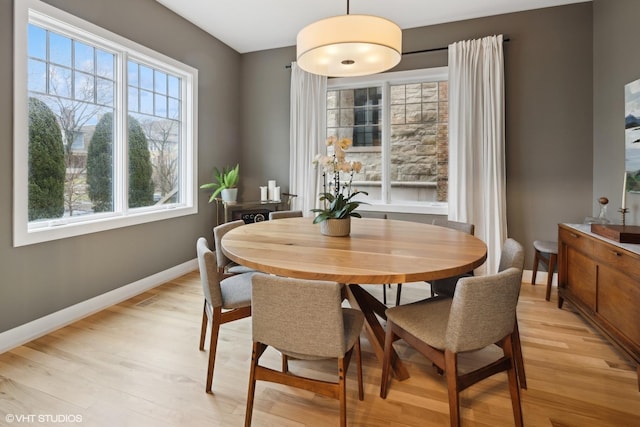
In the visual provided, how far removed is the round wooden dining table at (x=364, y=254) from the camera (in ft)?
4.76

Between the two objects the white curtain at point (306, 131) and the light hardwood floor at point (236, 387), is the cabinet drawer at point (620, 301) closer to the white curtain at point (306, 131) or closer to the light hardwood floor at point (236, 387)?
the light hardwood floor at point (236, 387)

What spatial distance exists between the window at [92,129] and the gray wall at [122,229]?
7cm

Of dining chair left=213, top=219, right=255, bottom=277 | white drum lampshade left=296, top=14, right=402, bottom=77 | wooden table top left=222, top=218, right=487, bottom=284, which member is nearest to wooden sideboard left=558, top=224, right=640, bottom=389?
wooden table top left=222, top=218, right=487, bottom=284

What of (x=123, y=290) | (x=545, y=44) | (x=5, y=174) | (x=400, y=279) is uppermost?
(x=545, y=44)

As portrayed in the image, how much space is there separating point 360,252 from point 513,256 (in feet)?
2.55

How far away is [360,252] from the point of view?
5.85ft

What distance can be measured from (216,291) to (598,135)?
3735 millimetres

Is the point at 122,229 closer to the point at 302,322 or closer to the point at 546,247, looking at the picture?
the point at 302,322

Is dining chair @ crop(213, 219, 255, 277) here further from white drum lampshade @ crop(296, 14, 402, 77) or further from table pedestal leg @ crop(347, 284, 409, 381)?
white drum lampshade @ crop(296, 14, 402, 77)

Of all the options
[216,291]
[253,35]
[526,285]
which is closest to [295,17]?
[253,35]

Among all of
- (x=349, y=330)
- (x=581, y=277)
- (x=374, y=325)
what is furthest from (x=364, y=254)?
(x=581, y=277)

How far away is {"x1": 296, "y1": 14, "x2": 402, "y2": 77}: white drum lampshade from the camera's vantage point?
1914 mm

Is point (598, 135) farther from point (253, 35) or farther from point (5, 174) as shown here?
point (5, 174)

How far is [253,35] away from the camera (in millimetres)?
4215
